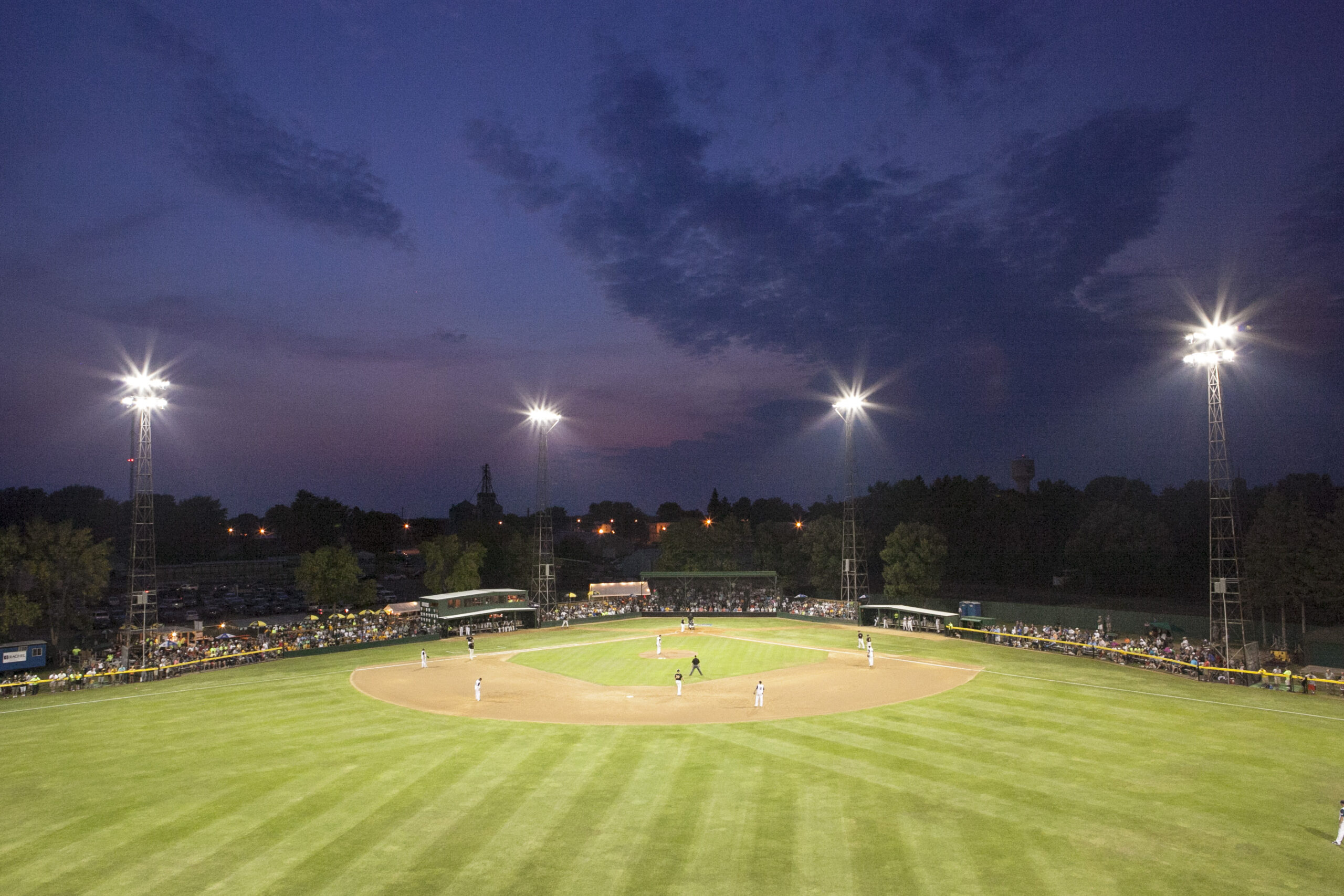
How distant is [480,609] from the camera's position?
194ft

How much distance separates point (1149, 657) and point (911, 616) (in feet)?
70.6

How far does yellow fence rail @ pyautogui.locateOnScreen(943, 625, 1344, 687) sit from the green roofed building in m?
35.7

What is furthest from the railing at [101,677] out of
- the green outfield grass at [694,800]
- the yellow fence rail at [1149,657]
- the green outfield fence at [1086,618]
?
the green outfield fence at [1086,618]

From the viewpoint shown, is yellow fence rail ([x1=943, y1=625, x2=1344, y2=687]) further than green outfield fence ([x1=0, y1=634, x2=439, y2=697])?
No

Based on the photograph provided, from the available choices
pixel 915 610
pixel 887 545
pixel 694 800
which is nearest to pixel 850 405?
pixel 915 610

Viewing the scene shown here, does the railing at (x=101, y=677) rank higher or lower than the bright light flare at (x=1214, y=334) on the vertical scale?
lower

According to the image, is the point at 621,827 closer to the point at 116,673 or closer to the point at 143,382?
the point at 116,673

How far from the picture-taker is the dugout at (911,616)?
54.6m

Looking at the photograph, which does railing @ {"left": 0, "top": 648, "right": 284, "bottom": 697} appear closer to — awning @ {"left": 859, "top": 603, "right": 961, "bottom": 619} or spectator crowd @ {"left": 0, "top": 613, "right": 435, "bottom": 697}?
spectator crowd @ {"left": 0, "top": 613, "right": 435, "bottom": 697}

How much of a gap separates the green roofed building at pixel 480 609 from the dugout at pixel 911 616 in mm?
29753

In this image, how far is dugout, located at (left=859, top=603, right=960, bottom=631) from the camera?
54.6m

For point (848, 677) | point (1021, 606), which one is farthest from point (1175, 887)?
point (1021, 606)

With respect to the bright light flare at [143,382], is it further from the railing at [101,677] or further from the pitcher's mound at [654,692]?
the pitcher's mound at [654,692]

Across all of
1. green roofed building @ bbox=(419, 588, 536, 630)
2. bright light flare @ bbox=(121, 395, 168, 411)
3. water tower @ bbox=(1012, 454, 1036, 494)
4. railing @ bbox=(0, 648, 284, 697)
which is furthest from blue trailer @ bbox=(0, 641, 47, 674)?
water tower @ bbox=(1012, 454, 1036, 494)
